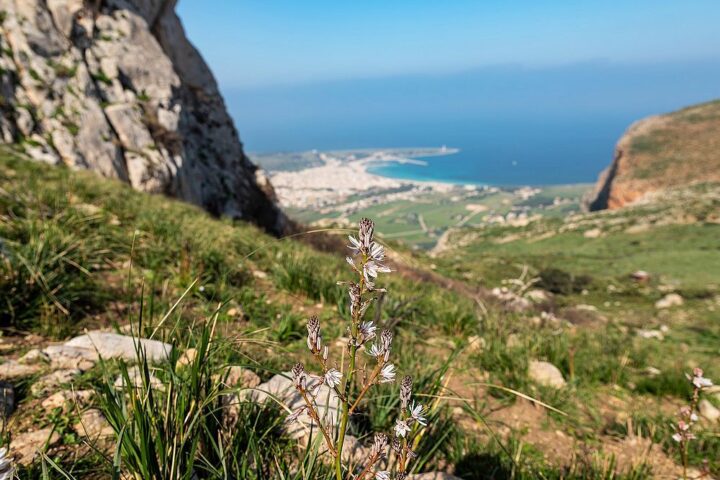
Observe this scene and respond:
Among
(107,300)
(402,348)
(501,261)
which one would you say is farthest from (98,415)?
(501,261)

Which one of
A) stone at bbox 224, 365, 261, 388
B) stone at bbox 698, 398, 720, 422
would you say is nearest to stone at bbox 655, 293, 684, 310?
stone at bbox 698, 398, 720, 422

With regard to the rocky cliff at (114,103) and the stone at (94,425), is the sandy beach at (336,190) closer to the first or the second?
the rocky cliff at (114,103)

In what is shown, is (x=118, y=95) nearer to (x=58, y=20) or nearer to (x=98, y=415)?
(x=58, y=20)

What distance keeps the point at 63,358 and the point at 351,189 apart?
76204 mm

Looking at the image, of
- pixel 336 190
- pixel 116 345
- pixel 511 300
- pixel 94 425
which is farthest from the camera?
pixel 336 190

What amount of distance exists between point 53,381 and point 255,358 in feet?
4.18

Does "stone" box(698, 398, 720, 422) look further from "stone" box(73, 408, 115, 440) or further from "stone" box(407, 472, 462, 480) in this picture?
"stone" box(73, 408, 115, 440)

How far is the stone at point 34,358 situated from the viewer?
2.86 meters

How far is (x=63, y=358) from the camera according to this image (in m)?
2.93

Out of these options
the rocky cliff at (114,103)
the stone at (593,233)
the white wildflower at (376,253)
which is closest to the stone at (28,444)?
the white wildflower at (376,253)

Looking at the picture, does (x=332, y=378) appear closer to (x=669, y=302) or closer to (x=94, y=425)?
(x=94, y=425)

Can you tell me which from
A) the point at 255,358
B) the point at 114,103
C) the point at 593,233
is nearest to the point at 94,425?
the point at 255,358

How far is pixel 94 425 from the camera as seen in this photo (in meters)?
2.35

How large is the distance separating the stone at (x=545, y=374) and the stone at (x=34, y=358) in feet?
14.8
